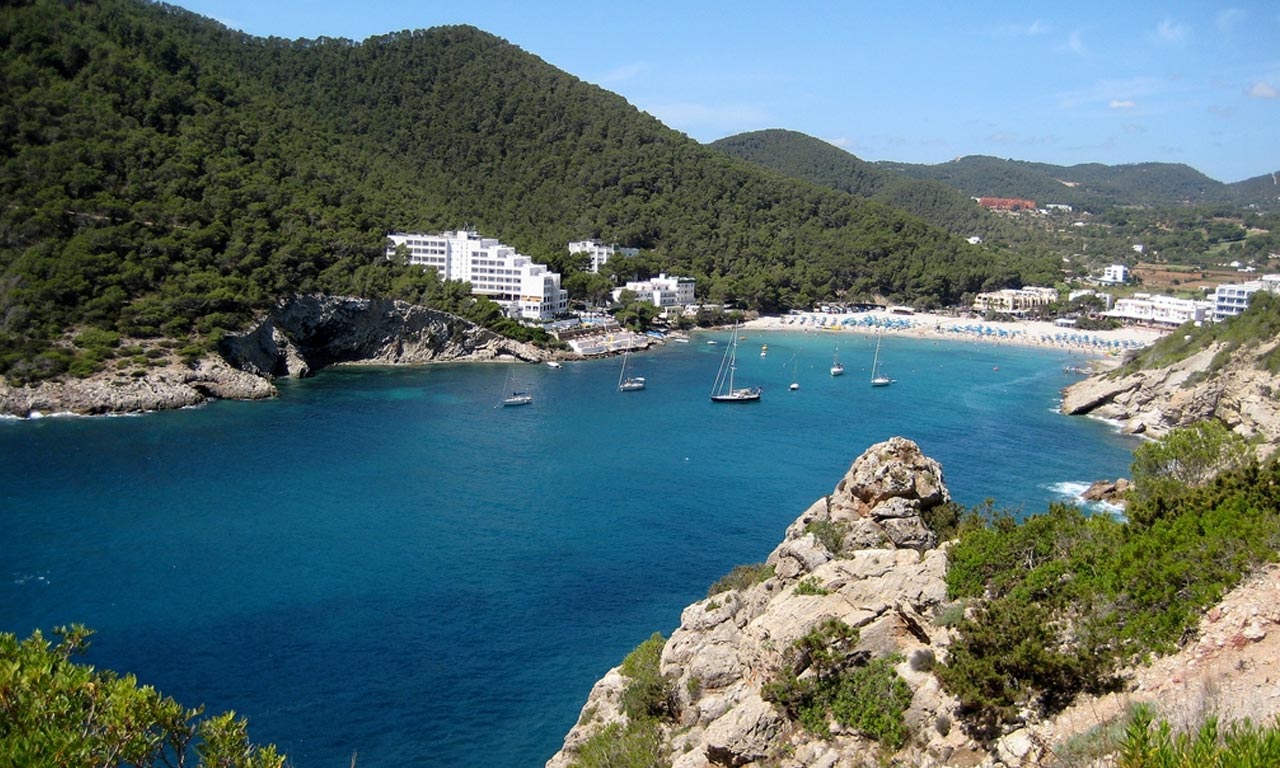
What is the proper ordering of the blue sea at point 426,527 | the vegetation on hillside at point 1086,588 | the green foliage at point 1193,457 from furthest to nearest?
the green foliage at point 1193,457
the blue sea at point 426,527
the vegetation on hillside at point 1086,588

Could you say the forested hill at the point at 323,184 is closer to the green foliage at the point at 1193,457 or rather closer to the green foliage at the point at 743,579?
the green foliage at the point at 743,579

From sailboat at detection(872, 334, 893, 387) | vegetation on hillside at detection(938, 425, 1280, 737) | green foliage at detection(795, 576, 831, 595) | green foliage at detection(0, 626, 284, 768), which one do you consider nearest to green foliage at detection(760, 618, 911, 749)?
vegetation on hillside at detection(938, 425, 1280, 737)

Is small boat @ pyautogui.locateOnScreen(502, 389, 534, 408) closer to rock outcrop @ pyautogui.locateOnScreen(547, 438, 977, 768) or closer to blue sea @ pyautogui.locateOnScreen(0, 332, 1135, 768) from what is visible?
blue sea @ pyautogui.locateOnScreen(0, 332, 1135, 768)

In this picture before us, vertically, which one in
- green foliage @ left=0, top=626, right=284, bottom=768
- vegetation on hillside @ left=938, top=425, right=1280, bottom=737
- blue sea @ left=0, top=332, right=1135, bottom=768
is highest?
vegetation on hillside @ left=938, top=425, right=1280, bottom=737

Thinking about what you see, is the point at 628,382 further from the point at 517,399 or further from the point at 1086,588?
the point at 1086,588

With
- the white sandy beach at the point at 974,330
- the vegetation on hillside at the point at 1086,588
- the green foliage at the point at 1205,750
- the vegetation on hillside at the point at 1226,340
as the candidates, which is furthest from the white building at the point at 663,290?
the green foliage at the point at 1205,750

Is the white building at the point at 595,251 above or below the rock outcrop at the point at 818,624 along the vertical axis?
above
